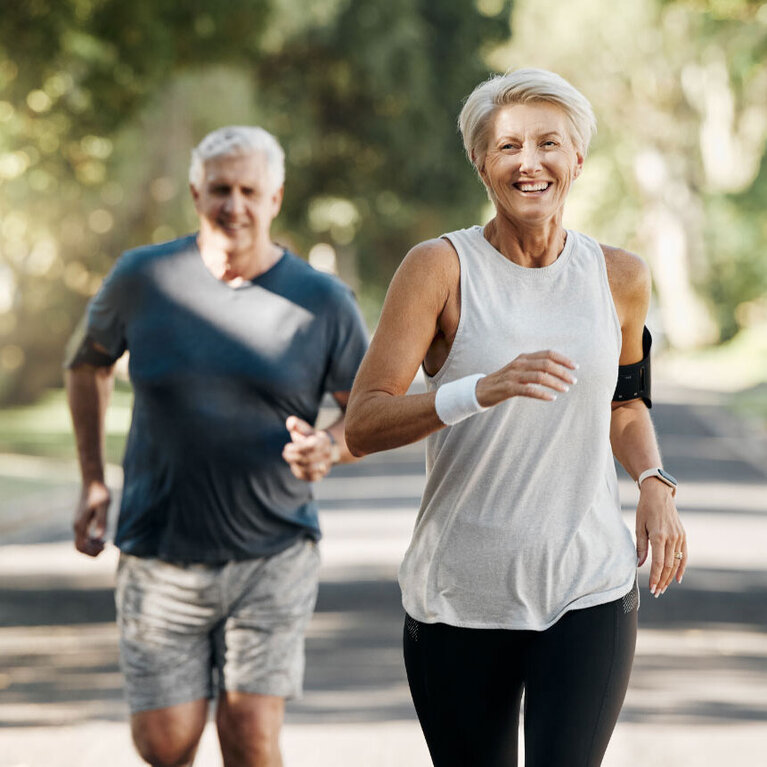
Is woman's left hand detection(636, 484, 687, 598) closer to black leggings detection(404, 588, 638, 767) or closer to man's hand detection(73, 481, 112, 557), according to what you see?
black leggings detection(404, 588, 638, 767)

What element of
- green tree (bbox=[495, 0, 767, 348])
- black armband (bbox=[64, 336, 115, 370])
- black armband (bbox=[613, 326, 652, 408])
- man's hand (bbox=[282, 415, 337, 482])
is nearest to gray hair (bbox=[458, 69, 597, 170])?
black armband (bbox=[613, 326, 652, 408])

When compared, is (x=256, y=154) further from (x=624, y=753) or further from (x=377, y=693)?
(x=377, y=693)

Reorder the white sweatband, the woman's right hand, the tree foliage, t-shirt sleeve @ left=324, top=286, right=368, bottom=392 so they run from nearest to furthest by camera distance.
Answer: the woman's right hand < the white sweatband < t-shirt sleeve @ left=324, top=286, right=368, bottom=392 < the tree foliage

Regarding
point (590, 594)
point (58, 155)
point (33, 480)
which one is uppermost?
point (58, 155)

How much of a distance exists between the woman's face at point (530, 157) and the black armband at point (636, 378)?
1.51 ft

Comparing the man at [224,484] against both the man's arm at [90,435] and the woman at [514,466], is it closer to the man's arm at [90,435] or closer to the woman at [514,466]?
the man's arm at [90,435]

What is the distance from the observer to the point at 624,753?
21.5ft

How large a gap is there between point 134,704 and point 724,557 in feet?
27.2

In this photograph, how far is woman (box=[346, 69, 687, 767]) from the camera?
11.7 ft

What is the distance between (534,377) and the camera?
324 cm

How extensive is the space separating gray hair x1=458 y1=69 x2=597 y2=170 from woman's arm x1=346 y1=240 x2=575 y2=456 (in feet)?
0.83

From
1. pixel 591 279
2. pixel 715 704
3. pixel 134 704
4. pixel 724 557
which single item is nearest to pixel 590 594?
pixel 591 279

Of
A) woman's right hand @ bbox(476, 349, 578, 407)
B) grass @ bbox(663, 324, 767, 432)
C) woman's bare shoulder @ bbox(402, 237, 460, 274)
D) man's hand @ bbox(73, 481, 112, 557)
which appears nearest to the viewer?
woman's right hand @ bbox(476, 349, 578, 407)

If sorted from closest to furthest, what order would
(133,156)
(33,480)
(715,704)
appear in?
(715,704) → (33,480) → (133,156)
